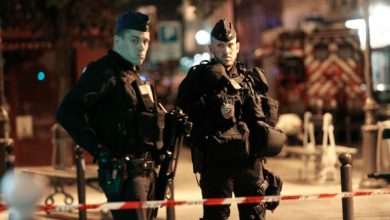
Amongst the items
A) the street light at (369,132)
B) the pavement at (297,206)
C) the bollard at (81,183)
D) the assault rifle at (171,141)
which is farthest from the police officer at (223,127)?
the street light at (369,132)

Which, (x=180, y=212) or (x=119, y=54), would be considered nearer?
(x=119, y=54)

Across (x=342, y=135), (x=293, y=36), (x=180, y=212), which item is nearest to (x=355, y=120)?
(x=342, y=135)

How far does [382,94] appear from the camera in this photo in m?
22.0

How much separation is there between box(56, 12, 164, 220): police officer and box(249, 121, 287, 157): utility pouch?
3.98 ft

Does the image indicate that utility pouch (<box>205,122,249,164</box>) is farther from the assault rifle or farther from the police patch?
the assault rifle

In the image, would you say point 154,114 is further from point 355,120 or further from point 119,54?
point 355,120

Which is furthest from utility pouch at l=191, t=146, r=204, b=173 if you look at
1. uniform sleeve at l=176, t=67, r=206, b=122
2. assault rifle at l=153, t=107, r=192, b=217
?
assault rifle at l=153, t=107, r=192, b=217

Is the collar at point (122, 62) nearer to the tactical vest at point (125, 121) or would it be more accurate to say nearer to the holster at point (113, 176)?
the tactical vest at point (125, 121)

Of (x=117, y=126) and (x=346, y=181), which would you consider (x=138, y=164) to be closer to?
(x=117, y=126)

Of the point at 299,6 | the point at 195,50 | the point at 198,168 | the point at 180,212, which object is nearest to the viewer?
the point at 198,168

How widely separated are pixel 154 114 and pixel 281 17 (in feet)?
93.2

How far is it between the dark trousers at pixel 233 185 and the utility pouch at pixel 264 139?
115 mm

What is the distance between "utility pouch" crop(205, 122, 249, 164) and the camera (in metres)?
6.30

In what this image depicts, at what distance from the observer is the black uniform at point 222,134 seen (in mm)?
6316
